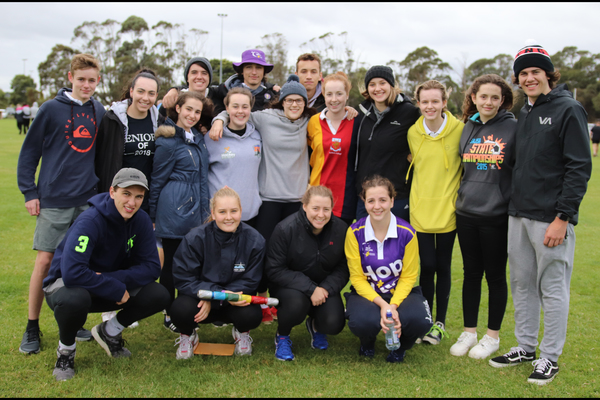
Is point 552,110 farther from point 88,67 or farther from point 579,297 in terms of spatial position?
point 88,67

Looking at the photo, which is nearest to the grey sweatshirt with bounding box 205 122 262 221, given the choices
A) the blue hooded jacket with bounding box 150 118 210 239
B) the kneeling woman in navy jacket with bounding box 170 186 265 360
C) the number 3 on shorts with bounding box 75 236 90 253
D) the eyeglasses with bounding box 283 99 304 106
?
the blue hooded jacket with bounding box 150 118 210 239

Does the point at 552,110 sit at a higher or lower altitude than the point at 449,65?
lower

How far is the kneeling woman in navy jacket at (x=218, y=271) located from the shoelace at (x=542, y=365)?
7.41 ft

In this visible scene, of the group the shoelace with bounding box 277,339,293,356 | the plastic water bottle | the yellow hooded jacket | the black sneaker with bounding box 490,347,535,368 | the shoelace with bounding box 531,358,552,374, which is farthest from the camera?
the yellow hooded jacket

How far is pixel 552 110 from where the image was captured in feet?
11.3

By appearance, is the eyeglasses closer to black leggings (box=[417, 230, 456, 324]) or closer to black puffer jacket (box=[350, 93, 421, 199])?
black puffer jacket (box=[350, 93, 421, 199])

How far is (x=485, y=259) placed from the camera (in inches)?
153

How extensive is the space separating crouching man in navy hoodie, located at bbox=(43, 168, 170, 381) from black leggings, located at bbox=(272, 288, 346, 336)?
993 mm

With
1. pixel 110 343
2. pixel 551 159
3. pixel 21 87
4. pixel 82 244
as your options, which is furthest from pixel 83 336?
pixel 21 87

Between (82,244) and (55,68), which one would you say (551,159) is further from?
(55,68)

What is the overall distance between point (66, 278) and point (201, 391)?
4.25 ft

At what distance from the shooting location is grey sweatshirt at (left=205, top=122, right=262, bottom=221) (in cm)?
433

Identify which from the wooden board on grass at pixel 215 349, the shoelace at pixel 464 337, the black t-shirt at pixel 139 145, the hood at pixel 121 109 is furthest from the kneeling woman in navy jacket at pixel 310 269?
the hood at pixel 121 109

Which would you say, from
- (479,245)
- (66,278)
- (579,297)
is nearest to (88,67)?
(66,278)
